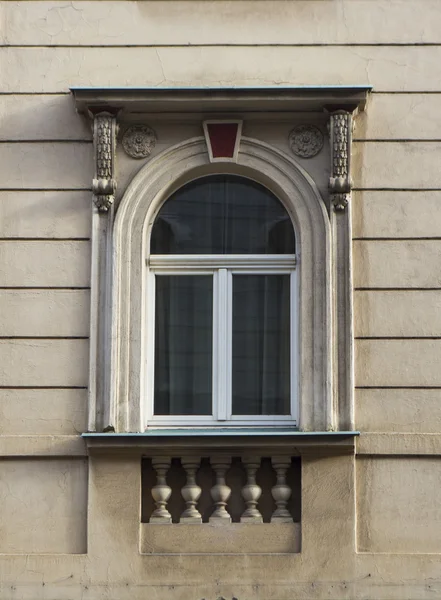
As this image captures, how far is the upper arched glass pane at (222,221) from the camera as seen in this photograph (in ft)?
39.3

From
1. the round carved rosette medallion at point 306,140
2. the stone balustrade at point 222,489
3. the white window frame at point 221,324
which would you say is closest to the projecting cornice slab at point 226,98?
the round carved rosette medallion at point 306,140

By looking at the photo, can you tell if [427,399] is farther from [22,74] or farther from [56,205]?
[22,74]

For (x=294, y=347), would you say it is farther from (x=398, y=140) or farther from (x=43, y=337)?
(x=43, y=337)

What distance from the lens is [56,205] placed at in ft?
38.7

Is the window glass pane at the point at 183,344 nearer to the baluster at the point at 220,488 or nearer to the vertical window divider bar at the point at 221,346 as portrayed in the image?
the vertical window divider bar at the point at 221,346

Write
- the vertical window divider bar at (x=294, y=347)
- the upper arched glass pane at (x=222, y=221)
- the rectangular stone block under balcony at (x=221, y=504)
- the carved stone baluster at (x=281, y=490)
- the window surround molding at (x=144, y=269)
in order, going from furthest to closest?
the upper arched glass pane at (x=222, y=221), the vertical window divider bar at (x=294, y=347), the window surround molding at (x=144, y=269), the carved stone baluster at (x=281, y=490), the rectangular stone block under balcony at (x=221, y=504)

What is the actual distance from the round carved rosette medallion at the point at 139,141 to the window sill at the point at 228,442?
2502 mm

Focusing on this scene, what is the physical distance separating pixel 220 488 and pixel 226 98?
3.31m

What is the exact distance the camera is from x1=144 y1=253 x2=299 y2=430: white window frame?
11594 millimetres

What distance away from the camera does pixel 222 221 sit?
12.1 meters

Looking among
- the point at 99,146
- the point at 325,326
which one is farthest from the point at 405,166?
the point at 99,146

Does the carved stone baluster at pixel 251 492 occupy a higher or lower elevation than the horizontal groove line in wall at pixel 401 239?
lower

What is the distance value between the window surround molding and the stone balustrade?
430 mm

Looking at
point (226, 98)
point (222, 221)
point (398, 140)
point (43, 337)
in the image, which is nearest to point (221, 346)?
point (222, 221)
